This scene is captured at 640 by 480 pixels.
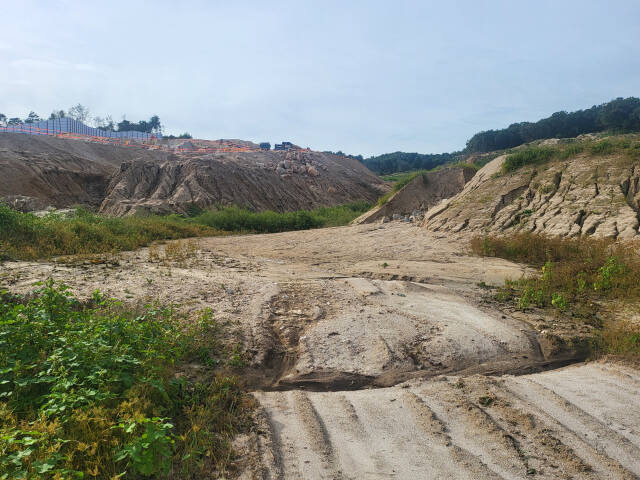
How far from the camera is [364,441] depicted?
259 cm

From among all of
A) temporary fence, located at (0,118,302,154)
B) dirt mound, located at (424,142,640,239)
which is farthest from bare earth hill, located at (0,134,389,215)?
dirt mound, located at (424,142,640,239)

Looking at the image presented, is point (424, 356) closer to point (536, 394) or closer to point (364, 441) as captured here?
point (536, 394)

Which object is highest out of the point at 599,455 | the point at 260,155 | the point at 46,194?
the point at 260,155

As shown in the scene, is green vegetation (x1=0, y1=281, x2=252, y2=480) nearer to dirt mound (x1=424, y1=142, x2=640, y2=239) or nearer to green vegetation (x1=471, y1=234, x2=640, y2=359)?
green vegetation (x1=471, y1=234, x2=640, y2=359)

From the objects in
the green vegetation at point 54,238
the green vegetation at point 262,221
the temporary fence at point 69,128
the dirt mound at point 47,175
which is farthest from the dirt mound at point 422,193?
the temporary fence at point 69,128

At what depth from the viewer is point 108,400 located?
107 inches

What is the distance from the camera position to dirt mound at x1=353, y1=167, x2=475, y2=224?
49.9 ft

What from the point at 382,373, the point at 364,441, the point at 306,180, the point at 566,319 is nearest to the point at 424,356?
the point at 382,373

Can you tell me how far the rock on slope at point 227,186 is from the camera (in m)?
21.3

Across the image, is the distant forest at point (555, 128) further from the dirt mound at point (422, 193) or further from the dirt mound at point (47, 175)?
the dirt mound at point (47, 175)

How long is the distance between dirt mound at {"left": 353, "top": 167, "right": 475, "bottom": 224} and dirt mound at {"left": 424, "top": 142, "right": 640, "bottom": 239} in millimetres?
3404

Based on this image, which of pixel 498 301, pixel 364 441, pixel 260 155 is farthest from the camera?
pixel 260 155

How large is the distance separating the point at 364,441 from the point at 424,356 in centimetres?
142

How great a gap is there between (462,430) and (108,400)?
228 cm
